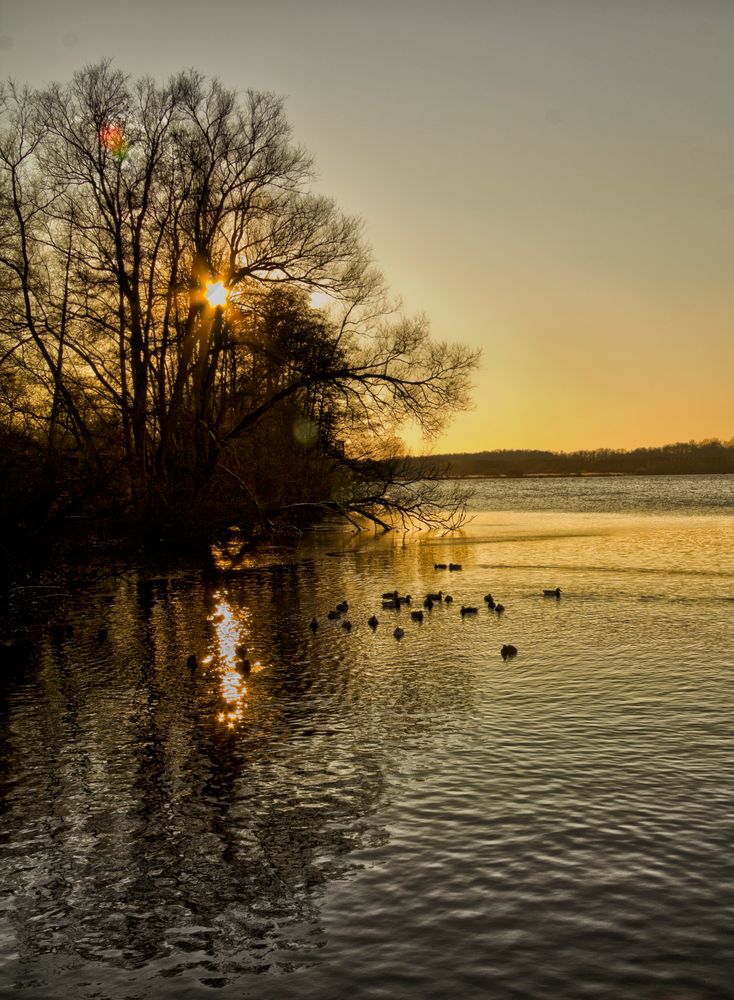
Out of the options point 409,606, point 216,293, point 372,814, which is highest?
point 216,293

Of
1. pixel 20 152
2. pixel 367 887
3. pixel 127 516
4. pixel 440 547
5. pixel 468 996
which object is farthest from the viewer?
pixel 440 547

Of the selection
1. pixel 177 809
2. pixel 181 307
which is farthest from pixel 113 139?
pixel 177 809

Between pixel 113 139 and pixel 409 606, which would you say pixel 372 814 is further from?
pixel 113 139

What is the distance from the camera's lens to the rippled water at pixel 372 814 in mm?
4941

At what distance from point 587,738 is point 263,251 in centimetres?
2469

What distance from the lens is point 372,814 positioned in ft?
23.0

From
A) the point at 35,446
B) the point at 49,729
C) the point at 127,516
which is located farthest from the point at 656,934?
the point at 127,516

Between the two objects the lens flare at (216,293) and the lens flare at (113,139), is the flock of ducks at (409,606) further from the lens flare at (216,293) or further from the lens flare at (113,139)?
the lens flare at (113,139)

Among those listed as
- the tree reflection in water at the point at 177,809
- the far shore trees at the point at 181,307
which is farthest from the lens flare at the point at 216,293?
the tree reflection in water at the point at 177,809

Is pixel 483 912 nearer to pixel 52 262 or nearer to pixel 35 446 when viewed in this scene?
pixel 35 446

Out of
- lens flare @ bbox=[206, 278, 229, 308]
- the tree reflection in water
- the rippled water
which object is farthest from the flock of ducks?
lens flare @ bbox=[206, 278, 229, 308]

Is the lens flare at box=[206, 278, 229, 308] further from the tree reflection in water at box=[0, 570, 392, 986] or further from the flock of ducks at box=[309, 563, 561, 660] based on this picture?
the tree reflection in water at box=[0, 570, 392, 986]

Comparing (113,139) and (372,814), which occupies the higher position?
(113,139)

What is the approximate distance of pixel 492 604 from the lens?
682 inches
